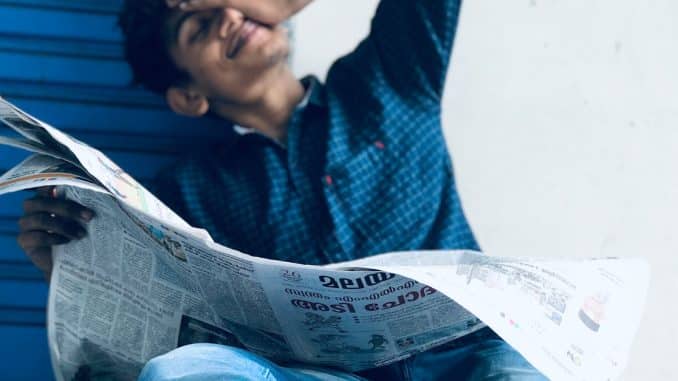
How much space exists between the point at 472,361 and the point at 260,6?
58 centimetres

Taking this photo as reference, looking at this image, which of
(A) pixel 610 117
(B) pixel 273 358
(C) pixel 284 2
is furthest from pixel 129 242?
(A) pixel 610 117

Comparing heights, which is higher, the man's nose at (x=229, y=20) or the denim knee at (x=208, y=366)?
the man's nose at (x=229, y=20)

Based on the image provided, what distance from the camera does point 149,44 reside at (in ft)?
3.75

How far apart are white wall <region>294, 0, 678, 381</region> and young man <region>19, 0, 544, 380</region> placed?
10 centimetres

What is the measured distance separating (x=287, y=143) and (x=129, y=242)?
0.36m

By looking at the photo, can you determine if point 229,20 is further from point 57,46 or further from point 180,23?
point 57,46

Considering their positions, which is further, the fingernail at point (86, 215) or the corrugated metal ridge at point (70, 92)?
the corrugated metal ridge at point (70, 92)

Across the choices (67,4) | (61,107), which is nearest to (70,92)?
(61,107)

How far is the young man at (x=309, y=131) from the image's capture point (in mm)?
1041

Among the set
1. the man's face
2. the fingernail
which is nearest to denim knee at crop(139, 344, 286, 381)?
the fingernail

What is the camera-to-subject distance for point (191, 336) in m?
0.82

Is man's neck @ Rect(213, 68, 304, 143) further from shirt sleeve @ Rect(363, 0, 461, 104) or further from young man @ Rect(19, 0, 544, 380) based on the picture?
shirt sleeve @ Rect(363, 0, 461, 104)

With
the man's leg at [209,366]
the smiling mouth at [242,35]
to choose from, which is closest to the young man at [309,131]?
the smiling mouth at [242,35]

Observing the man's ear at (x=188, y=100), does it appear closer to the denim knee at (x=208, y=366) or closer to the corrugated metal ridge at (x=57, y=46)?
the corrugated metal ridge at (x=57, y=46)
